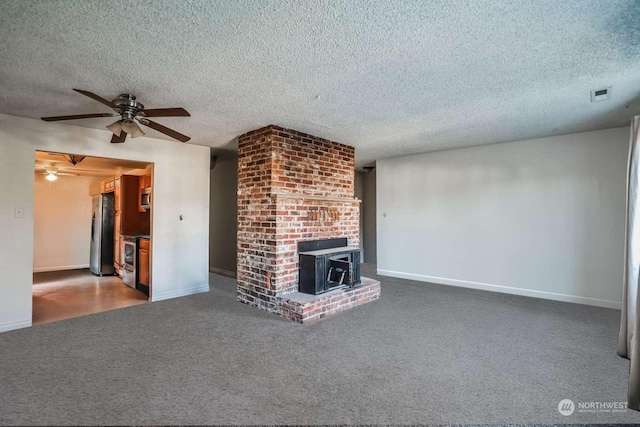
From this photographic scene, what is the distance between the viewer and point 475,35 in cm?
191

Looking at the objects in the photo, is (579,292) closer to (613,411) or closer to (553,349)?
(553,349)

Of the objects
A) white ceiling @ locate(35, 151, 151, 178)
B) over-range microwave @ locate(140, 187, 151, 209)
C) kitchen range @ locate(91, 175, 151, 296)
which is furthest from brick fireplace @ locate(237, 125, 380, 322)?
white ceiling @ locate(35, 151, 151, 178)

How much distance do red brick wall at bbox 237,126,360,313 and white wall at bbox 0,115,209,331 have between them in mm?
990

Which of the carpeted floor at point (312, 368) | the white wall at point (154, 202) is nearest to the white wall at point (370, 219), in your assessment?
the carpeted floor at point (312, 368)

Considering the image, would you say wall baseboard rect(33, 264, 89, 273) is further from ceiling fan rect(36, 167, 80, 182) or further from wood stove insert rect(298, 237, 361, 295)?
wood stove insert rect(298, 237, 361, 295)

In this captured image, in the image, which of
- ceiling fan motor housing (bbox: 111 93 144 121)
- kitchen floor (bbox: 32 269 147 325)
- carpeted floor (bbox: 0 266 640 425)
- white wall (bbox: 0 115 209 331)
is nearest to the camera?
carpeted floor (bbox: 0 266 640 425)

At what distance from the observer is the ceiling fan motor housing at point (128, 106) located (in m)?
2.74

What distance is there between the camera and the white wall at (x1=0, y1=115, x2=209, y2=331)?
3.28 m

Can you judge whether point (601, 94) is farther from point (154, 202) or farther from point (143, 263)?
point (143, 263)

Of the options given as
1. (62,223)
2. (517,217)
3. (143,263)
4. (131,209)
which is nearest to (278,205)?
(143,263)

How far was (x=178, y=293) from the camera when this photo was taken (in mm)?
4574

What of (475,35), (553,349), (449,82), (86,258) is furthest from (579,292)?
(86,258)

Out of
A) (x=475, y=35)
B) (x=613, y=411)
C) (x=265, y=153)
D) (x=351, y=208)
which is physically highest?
(x=475, y=35)

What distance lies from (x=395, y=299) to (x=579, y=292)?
2.53 meters
